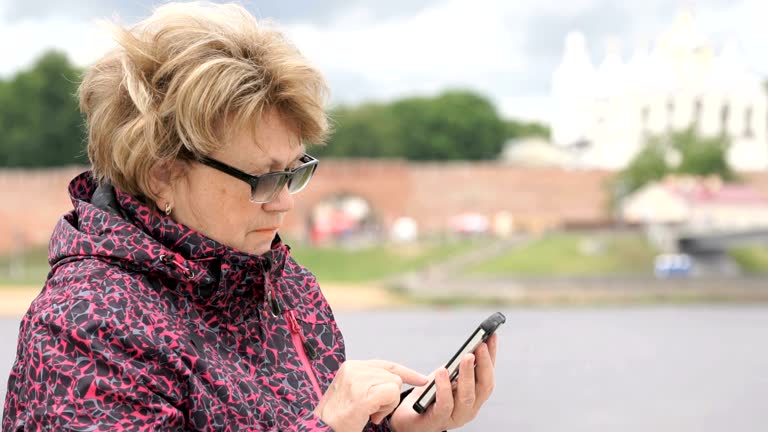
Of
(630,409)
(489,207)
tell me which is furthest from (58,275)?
(489,207)

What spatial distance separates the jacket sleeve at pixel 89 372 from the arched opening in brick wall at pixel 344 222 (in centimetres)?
1689

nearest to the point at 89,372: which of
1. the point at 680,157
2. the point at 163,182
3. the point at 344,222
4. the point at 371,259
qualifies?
the point at 163,182

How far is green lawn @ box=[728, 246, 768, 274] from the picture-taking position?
15578mm

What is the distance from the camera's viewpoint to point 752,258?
1588 cm

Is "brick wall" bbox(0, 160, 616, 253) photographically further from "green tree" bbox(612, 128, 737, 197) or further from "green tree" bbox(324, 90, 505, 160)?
"green tree" bbox(612, 128, 737, 197)

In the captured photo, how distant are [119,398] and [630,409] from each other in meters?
7.34

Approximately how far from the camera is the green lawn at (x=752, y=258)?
15.6m

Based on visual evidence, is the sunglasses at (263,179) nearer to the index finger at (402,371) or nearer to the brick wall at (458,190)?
the index finger at (402,371)

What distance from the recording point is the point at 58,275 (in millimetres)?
784

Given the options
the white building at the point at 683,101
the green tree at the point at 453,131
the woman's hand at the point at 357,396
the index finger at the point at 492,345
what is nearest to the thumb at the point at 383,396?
the woman's hand at the point at 357,396

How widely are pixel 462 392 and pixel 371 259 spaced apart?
15890 mm

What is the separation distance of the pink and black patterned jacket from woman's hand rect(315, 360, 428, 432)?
0.05 ft

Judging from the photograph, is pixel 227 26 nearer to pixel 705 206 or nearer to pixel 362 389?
pixel 362 389

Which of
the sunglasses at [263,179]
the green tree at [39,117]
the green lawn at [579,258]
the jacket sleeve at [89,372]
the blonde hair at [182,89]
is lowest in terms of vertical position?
the green lawn at [579,258]
